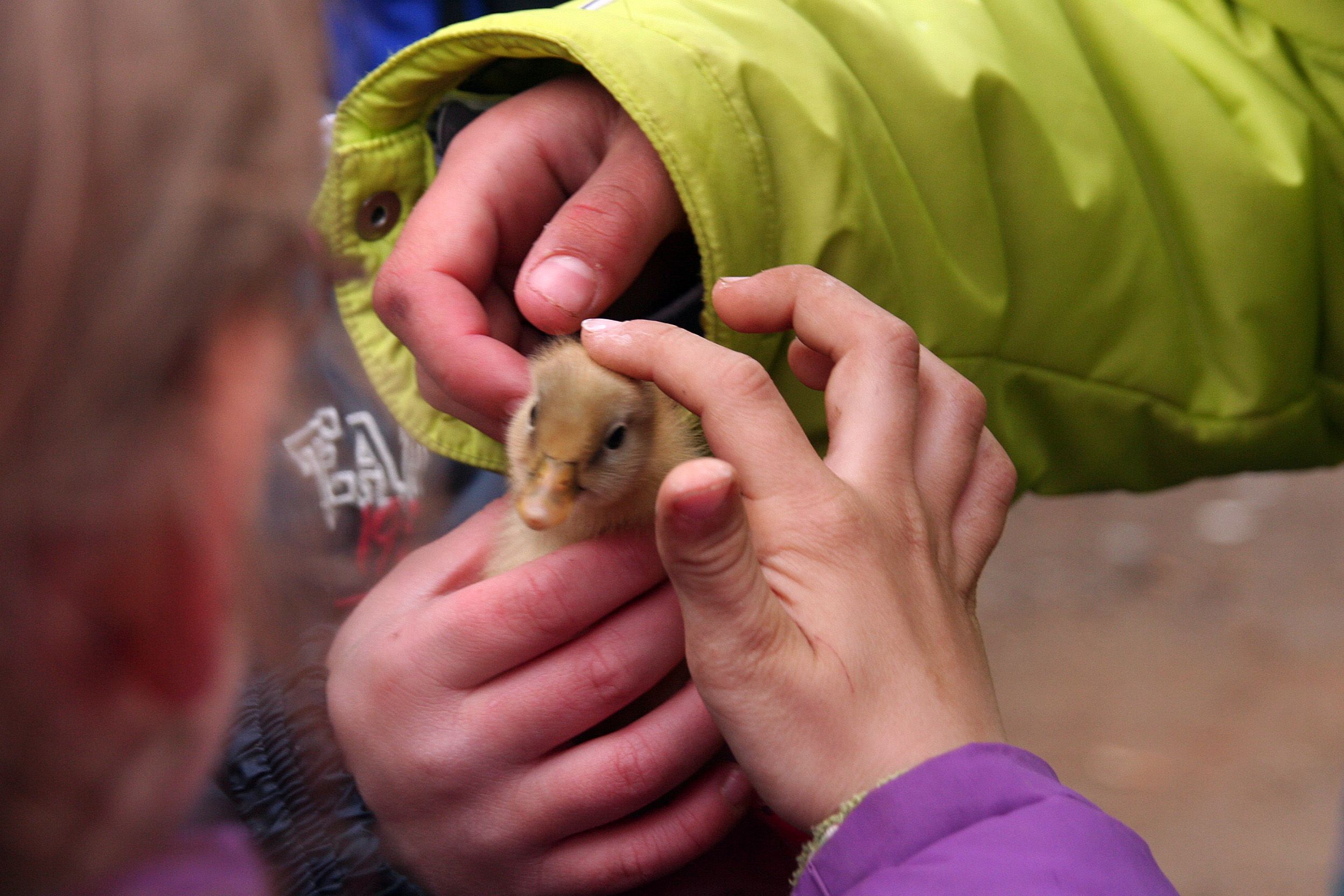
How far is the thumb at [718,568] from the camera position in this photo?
2.36 feet

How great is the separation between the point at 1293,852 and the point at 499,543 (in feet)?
7.54

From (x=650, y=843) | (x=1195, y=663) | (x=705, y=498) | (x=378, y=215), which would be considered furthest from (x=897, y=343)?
(x=1195, y=663)

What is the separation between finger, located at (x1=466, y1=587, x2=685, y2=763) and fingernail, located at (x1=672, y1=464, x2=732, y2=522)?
0.35 metres

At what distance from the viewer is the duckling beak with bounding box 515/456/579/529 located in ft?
3.19

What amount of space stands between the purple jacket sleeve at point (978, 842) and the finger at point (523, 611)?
1.22ft

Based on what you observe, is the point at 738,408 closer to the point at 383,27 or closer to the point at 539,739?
the point at 539,739

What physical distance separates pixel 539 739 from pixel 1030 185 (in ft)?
2.59

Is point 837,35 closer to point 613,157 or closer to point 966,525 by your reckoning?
point 613,157

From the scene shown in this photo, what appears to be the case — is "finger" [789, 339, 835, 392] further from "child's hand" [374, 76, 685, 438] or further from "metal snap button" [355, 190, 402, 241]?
"metal snap button" [355, 190, 402, 241]

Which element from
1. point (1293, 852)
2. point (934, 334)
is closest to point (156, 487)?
point (934, 334)

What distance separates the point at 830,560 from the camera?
789 millimetres

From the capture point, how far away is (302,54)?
0.61 meters

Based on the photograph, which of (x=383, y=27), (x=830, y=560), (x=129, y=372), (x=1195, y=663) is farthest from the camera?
(x=1195, y=663)

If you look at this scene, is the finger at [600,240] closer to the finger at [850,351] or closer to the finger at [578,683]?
the finger at [850,351]
